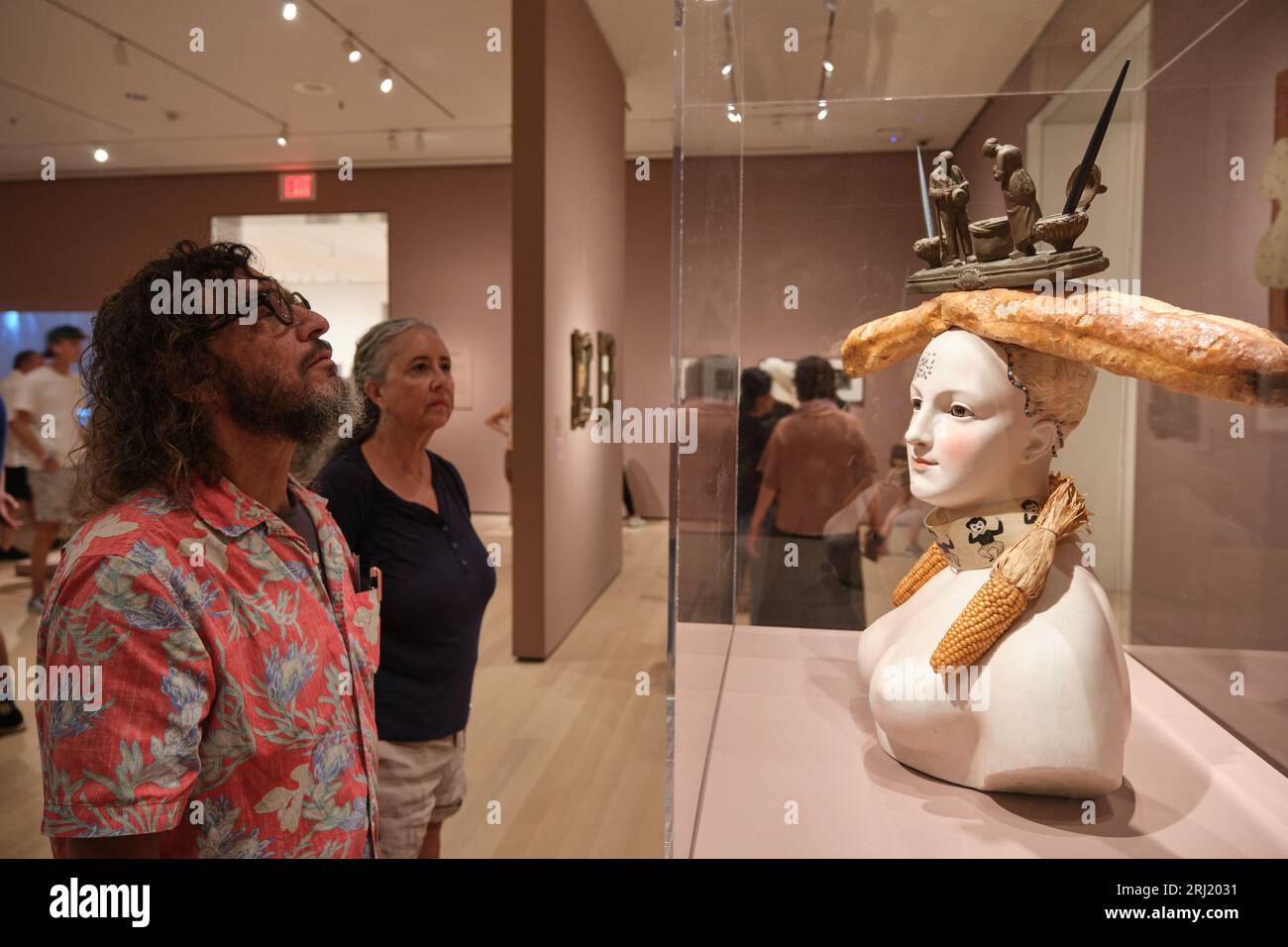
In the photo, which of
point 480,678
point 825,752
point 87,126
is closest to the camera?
point 825,752

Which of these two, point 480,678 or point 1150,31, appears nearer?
point 1150,31

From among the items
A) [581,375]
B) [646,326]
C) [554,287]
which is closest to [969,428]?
[554,287]

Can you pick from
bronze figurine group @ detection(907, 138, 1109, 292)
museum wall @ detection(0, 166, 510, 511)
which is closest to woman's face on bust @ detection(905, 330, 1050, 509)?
bronze figurine group @ detection(907, 138, 1109, 292)

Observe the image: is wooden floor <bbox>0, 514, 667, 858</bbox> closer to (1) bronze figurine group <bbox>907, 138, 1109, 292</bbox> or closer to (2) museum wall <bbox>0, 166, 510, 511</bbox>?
(1) bronze figurine group <bbox>907, 138, 1109, 292</bbox>

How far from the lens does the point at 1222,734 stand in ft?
6.00

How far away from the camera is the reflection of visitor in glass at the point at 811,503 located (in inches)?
96.3

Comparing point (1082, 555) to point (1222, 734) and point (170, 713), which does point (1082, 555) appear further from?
point (170, 713)

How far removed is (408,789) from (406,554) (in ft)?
1.76

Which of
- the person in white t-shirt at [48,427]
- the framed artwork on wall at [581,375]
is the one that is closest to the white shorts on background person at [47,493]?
the person in white t-shirt at [48,427]

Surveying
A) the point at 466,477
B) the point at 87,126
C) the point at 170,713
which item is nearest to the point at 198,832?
the point at 170,713

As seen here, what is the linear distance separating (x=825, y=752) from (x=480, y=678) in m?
2.89

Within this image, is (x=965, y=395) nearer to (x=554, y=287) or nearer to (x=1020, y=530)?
(x=1020, y=530)

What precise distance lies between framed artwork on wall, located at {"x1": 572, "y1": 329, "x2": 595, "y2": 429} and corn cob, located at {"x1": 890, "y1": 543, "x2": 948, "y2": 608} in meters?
3.39

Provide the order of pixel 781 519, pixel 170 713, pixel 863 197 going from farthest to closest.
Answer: pixel 781 519, pixel 863 197, pixel 170 713
